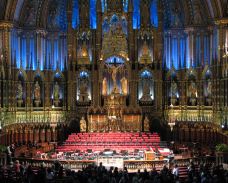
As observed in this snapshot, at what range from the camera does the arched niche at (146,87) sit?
49.1m

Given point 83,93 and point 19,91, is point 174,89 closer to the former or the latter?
point 83,93

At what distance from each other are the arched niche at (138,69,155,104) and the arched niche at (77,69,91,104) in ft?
16.7

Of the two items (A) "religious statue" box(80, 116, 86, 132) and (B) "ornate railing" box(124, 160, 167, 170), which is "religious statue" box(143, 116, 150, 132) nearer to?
(A) "religious statue" box(80, 116, 86, 132)

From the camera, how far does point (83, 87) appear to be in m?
49.2

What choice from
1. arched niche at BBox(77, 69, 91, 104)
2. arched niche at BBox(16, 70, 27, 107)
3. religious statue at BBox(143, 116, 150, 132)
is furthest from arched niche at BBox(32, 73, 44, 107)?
religious statue at BBox(143, 116, 150, 132)

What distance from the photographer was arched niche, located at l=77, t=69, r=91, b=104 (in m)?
49.3

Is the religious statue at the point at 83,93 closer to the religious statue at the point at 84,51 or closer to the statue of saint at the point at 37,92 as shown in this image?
the religious statue at the point at 84,51

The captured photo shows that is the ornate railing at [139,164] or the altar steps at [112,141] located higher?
the altar steps at [112,141]

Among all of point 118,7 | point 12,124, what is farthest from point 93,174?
point 118,7

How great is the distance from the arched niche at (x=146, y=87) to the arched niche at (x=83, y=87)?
5089mm

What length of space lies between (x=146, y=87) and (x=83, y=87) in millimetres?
6249

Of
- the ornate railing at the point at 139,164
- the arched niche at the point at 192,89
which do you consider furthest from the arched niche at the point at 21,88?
the ornate railing at the point at 139,164

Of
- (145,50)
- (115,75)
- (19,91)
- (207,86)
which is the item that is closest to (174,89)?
A: (207,86)

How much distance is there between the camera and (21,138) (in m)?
46.1
